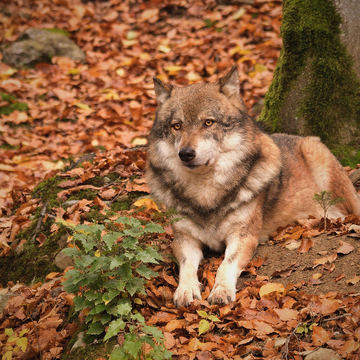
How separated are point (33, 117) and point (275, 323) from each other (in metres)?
7.22

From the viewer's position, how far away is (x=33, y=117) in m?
8.66

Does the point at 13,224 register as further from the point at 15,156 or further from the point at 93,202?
the point at 15,156

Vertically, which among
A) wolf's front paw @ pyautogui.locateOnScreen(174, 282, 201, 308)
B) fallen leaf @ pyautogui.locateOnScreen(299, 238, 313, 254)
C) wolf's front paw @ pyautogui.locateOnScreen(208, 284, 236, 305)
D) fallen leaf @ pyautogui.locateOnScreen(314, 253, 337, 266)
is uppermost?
fallen leaf @ pyautogui.locateOnScreen(314, 253, 337, 266)

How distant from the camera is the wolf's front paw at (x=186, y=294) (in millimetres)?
3424

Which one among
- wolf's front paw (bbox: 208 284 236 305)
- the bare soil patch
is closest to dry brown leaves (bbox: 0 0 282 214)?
wolf's front paw (bbox: 208 284 236 305)

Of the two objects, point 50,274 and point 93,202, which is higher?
point 93,202

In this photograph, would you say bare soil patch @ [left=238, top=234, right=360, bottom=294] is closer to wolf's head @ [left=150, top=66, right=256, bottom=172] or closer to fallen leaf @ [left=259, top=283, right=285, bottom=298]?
fallen leaf @ [left=259, top=283, right=285, bottom=298]

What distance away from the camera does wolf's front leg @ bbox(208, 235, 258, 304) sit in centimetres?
343

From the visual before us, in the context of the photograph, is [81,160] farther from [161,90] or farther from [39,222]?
[161,90]

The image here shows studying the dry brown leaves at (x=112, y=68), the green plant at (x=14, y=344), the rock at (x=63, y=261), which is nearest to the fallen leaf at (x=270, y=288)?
the green plant at (x=14, y=344)

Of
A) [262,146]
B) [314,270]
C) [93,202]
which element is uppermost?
[262,146]

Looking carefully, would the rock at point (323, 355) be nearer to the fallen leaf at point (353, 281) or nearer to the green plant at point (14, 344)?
the fallen leaf at point (353, 281)

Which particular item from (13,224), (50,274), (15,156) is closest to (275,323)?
(50,274)

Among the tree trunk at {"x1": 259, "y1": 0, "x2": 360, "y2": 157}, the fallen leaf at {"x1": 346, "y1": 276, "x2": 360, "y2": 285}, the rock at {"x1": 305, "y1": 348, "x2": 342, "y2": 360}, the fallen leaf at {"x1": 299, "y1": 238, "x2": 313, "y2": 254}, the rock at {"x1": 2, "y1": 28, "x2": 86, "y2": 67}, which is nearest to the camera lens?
the rock at {"x1": 305, "y1": 348, "x2": 342, "y2": 360}
